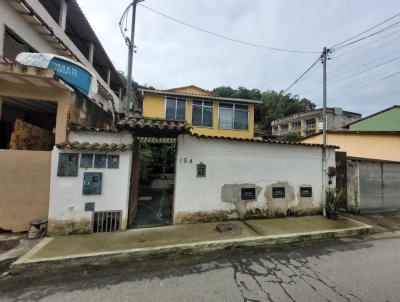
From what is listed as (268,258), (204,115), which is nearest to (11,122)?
(268,258)

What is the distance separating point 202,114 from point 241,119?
10.5 ft

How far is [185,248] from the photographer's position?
462cm

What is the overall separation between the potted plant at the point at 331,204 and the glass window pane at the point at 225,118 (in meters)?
9.48

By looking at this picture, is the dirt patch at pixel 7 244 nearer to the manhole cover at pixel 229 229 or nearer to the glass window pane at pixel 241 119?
A: the manhole cover at pixel 229 229

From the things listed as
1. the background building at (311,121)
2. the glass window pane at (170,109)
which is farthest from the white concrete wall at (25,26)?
the background building at (311,121)

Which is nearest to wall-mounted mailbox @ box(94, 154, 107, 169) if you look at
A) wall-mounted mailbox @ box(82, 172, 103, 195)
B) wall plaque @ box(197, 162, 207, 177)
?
wall-mounted mailbox @ box(82, 172, 103, 195)

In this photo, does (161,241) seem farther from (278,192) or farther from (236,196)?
(278,192)

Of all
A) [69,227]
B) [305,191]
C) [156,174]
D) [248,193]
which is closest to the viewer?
[69,227]

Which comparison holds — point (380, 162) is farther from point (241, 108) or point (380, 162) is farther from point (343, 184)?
point (241, 108)

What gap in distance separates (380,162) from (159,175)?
1194 centimetres

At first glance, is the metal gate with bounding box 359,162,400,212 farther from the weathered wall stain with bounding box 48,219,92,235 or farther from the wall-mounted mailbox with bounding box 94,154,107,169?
the weathered wall stain with bounding box 48,219,92,235

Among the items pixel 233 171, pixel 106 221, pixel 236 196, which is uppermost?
pixel 233 171

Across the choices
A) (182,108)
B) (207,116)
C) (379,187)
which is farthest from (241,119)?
(379,187)

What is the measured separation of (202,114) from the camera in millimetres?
15750
